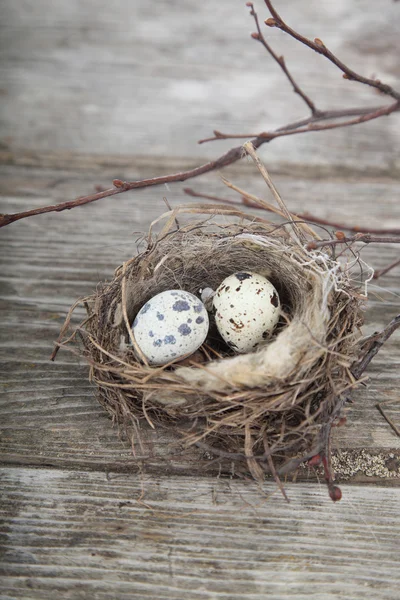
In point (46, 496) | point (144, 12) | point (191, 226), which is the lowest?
point (46, 496)

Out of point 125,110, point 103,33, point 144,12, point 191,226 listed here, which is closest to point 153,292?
point 191,226

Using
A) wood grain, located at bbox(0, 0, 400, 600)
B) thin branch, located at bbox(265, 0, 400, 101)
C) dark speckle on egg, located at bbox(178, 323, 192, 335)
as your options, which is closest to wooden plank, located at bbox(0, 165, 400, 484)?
wood grain, located at bbox(0, 0, 400, 600)

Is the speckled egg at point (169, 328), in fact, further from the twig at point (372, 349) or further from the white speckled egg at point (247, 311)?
the twig at point (372, 349)

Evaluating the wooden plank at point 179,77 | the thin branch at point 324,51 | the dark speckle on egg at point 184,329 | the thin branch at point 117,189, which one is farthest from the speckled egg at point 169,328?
the wooden plank at point 179,77

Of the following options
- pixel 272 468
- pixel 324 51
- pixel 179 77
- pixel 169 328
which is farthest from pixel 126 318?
pixel 179 77

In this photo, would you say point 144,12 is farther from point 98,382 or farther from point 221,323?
point 98,382
